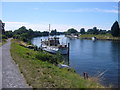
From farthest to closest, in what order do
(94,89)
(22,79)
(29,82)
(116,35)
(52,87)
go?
1. (116,35)
2. (22,79)
3. (29,82)
4. (52,87)
5. (94,89)

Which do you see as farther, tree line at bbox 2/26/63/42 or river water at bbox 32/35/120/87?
tree line at bbox 2/26/63/42

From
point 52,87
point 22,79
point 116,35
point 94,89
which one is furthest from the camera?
point 116,35

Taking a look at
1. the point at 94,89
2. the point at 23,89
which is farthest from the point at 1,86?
the point at 94,89

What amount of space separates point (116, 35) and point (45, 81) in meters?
126

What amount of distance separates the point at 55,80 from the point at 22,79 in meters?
1.77

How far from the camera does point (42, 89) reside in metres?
9.16

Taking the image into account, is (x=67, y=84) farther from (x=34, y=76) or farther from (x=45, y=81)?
(x=34, y=76)

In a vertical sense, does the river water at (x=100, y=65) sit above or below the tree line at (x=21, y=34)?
below

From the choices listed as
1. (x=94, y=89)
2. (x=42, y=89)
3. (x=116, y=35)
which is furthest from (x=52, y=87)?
(x=116, y=35)

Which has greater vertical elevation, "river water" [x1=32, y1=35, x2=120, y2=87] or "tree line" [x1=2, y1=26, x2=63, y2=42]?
"tree line" [x1=2, y1=26, x2=63, y2=42]

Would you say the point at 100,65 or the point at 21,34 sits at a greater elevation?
the point at 21,34

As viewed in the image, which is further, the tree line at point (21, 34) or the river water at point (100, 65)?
the tree line at point (21, 34)

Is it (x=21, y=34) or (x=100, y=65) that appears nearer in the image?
(x=100, y=65)

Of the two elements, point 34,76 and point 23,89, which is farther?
point 34,76
